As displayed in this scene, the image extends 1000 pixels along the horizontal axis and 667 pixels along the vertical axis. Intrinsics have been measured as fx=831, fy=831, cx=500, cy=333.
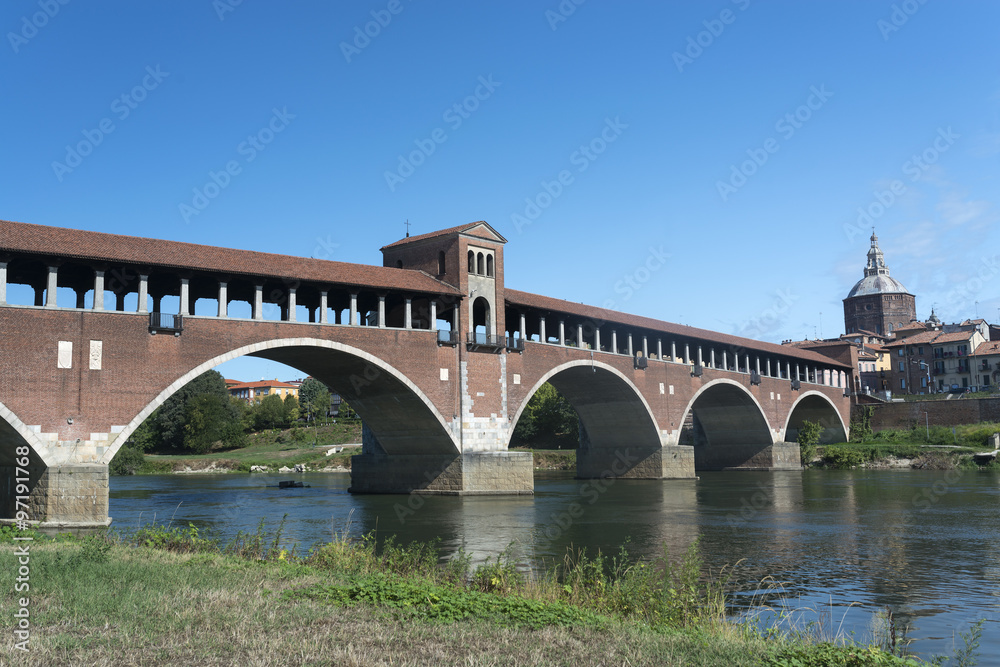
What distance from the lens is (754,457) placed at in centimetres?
7338

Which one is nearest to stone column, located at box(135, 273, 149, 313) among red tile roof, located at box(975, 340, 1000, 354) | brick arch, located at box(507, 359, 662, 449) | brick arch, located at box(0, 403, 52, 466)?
brick arch, located at box(0, 403, 52, 466)

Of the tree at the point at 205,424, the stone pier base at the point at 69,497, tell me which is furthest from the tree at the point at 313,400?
the stone pier base at the point at 69,497

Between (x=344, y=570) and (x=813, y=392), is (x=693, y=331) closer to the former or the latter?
(x=813, y=392)

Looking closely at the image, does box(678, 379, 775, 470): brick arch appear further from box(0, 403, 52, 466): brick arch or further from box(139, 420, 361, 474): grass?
box(0, 403, 52, 466): brick arch

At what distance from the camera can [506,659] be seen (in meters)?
7.86

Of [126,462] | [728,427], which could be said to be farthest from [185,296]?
[728,427]

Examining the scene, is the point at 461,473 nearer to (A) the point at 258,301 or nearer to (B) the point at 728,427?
(A) the point at 258,301

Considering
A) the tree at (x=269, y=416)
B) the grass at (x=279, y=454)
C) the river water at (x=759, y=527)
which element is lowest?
the river water at (x=759, y=527)

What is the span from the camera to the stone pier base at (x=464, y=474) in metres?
41.5

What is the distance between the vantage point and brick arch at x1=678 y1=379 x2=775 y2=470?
229 ft

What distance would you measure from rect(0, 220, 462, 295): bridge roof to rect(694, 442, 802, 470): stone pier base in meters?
41.6

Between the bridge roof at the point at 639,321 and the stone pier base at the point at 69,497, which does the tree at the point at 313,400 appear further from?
the stone pier base at the point at 69,497

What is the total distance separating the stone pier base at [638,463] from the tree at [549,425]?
37.2m

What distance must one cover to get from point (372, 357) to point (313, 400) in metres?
83.5
